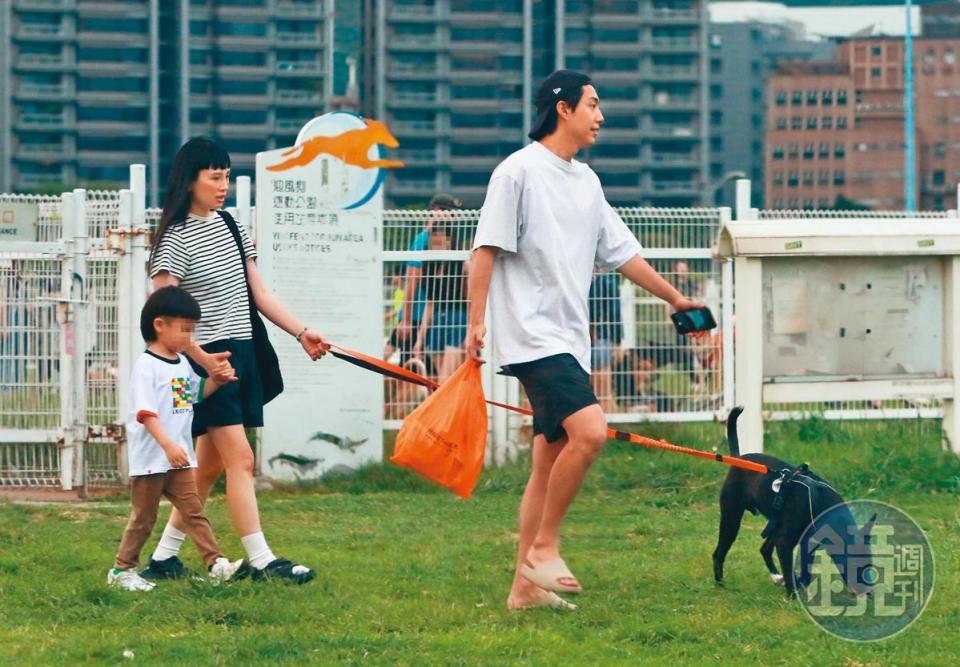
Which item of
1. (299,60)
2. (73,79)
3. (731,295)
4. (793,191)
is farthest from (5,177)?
(731,295)

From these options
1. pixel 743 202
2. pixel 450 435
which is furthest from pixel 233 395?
pixel 743 202

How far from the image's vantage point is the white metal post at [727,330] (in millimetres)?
11375

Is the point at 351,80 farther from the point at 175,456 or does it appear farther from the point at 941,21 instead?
the point at 175,456

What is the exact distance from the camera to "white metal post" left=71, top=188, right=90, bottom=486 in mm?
9883

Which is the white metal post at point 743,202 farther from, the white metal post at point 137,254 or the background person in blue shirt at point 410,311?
→ the white metal post at point 137,254

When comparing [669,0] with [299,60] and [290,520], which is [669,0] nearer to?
[299,60]

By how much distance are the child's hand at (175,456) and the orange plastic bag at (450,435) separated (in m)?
0.88

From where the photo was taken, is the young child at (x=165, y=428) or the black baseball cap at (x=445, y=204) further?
the black baseball cap at (x=445, y=204)

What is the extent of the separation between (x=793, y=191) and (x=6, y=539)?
3899 inches

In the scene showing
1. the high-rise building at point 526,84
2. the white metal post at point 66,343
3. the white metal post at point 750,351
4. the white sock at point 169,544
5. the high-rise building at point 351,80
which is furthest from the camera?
the high-rise building at point 526,84

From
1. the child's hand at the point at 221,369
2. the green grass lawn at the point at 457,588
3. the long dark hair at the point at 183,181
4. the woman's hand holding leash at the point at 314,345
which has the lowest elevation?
the green grass lawn at the point at 457,588

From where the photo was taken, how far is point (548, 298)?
6.06 meters

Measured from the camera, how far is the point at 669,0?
99938 millimetres

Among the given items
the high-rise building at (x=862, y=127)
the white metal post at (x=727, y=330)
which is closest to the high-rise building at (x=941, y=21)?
the high-rise building at (x=862, y=127)
